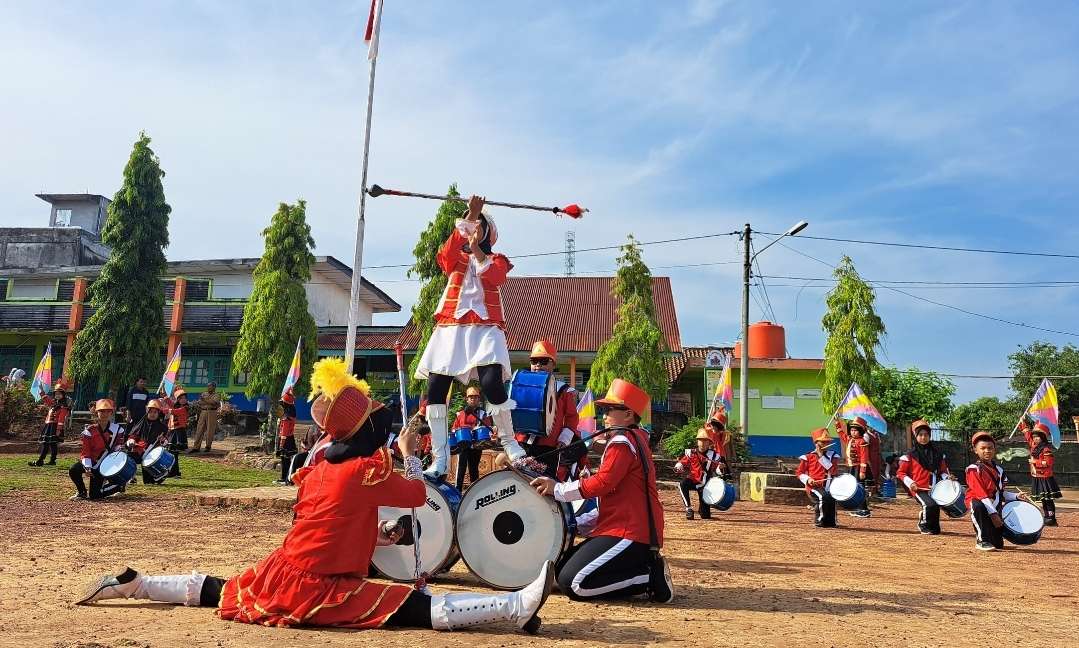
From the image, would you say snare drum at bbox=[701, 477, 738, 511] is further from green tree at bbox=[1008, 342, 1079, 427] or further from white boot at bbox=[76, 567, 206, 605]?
green tree at bbox=[1008, 342, 1079, 427]

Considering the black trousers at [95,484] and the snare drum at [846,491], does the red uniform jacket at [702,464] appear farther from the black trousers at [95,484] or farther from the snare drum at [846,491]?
the black trousers at [95,484]

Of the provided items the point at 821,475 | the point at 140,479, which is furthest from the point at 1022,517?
the point at 140,479

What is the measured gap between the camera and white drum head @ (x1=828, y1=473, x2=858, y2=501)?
11914 mm

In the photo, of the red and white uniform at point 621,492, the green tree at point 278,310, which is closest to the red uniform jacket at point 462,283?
the red and white uniform at point 621,492

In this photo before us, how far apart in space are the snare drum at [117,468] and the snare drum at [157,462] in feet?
3.51

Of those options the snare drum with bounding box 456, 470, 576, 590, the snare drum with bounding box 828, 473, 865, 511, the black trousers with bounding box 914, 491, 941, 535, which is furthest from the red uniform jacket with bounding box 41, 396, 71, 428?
the black trousers with bounding box 914, 491, 941, 535

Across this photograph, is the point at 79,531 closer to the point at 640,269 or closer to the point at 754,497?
the point at 754,497

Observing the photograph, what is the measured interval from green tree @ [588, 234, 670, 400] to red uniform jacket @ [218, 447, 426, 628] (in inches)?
740

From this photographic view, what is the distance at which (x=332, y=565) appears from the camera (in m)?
4.68

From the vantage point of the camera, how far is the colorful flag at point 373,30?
509 inches

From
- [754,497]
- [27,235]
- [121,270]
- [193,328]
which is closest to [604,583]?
[754,497]

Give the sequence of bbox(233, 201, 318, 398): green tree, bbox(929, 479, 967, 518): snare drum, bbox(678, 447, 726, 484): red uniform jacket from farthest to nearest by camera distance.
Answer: bbox(233, 201, 318, 398): green tree, bbox(678, 447, 726, 484): red uniform jacket, bbox(929, 479, 967, 518): snare drum

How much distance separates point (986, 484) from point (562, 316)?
2441 cm

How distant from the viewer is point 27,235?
44.5 meters
